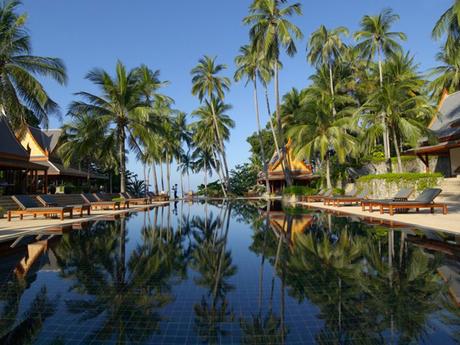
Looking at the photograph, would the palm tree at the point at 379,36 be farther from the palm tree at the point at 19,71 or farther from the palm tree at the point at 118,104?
the palm tree at the point at 19,71

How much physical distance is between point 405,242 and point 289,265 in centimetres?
321

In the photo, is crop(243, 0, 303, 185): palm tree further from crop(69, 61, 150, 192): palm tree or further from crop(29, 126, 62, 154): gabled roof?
crop(29, 126, 62, 154): gabled roof

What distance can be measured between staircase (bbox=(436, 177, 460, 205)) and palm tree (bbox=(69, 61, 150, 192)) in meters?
18.1

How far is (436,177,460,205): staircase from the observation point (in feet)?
59.0

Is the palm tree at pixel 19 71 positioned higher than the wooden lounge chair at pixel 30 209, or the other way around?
the palm tree at pixel 19 71

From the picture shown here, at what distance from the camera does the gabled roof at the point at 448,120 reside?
21.3 meters

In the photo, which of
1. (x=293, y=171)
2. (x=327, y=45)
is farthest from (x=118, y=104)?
(x=293, y=171)

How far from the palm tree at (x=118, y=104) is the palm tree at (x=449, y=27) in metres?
15.8

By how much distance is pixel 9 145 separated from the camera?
69.0 feet

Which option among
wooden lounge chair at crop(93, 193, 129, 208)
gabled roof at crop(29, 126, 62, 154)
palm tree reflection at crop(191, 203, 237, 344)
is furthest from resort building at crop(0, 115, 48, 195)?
palm tree reflection at crop(191, 203, 237, 344)

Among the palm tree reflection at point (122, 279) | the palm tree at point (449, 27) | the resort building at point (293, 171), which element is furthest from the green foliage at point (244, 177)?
the palm tree reflection at point (122, 279)

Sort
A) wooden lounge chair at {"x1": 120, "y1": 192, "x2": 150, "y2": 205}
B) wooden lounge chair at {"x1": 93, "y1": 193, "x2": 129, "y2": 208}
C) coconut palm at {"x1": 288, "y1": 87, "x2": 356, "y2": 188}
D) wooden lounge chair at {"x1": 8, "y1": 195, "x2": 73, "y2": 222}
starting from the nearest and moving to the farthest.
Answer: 1. wooden lounge chair at {"x1": 8, "y1": 195, "x2": 73, "y2": 222}
2. wooden lounge chair at {"x1": 93, "y1": 193, "x2": 129, "y2": 208}
3. wooden lounge chair at {"x1": 120, "y1": 192, "x2": 150, "y2": 205}
4. coconut palm at {"x1": 288, "y1": 87, "x2": 356, "y2": 188}

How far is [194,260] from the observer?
6.02 m

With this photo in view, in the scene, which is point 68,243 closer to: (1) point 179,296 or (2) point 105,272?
(2) point 105,272
